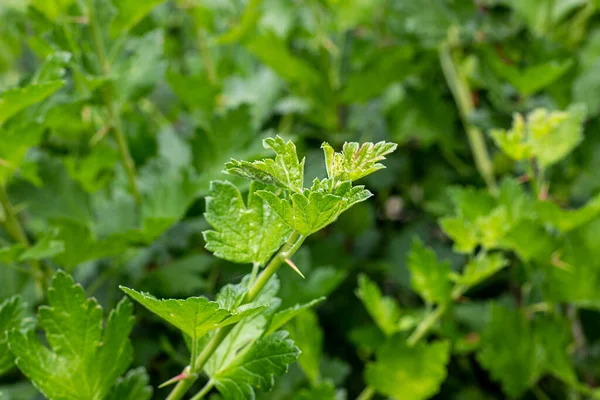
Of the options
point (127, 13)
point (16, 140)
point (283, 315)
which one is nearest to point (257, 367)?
point (283, 315)

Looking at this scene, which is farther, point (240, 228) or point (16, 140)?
point (16, 140)

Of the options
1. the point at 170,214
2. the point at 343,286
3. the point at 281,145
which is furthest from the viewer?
the point at 343,286

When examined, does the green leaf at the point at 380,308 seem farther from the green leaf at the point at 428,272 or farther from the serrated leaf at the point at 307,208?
the serrated leaf at the point at 307,208

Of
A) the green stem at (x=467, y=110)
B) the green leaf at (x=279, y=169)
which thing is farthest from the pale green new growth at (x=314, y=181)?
the green stem at (x=467, y=110)

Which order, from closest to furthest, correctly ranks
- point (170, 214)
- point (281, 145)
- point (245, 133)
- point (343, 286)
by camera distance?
point (281, 145) < point (170, 214) < point (245, 133) < point (343, 286)

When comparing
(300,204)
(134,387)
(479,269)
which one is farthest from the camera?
(479,269)

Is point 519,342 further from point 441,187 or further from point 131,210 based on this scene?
point 131,210

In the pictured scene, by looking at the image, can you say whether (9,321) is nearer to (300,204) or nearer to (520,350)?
(300,204)

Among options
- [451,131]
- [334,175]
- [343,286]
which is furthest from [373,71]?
[334,175]
